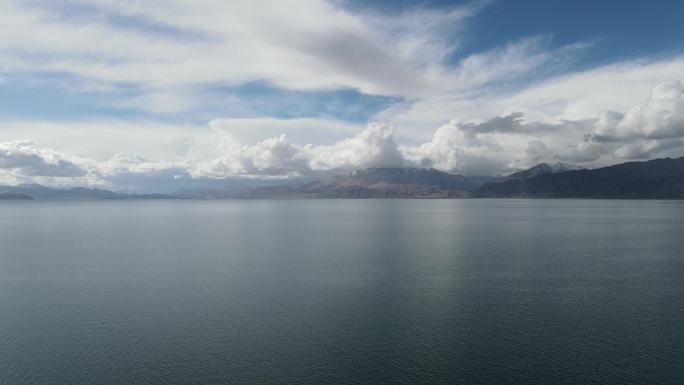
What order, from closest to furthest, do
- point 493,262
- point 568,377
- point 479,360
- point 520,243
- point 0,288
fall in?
point 568,377 → point 479,360 → point 0,288 → point 493,262 → point 520,243

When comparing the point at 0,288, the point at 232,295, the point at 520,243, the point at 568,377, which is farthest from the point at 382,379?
the point at 520,243

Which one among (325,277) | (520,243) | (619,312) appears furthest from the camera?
(520,243)

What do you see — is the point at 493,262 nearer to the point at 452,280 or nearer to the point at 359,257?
the point at 452,280

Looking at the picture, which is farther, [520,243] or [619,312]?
[520,243]

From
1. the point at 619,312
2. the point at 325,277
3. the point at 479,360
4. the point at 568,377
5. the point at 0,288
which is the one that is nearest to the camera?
the point at 568,377

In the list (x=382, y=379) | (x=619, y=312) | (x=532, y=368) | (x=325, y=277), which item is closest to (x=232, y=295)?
(x=325, y=277)

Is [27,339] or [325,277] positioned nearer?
[27,339]

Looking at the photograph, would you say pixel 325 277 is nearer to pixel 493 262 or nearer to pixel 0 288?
pixel 493 262

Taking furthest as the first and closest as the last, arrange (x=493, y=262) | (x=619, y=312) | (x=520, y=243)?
1. (x=520, y=243)
2. (x=493, y=262)
3. (x=619, y=312)
